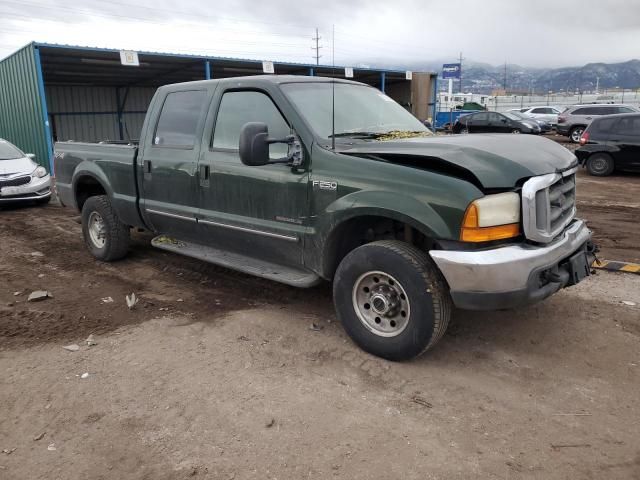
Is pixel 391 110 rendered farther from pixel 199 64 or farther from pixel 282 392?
pixel 199 64

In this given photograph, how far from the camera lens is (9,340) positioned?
421cm

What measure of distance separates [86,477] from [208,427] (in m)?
0.66

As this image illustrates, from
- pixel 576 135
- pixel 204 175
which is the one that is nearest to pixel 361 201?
pixel 204 175

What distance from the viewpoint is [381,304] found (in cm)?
368

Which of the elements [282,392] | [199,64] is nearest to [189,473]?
[282,392]

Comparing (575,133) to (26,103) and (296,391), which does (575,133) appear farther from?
(296,391)

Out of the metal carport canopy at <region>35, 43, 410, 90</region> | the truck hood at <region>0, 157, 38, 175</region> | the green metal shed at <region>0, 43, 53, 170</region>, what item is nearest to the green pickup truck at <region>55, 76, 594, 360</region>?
the truck hood at <region>0, 157, 38, 175</region>

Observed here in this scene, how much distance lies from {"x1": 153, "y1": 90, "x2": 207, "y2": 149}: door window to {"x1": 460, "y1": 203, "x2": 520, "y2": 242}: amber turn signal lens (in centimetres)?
274

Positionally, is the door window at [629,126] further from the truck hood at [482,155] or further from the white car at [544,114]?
the white car at [544,114]

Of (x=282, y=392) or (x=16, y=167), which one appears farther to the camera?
(x=16, y=167)

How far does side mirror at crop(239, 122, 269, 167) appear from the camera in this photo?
12.1 ft

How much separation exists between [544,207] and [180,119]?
3398mm

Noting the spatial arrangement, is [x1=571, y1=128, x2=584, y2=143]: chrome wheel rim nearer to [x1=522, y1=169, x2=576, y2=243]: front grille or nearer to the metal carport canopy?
the metal carport canopy

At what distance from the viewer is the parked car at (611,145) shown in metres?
12.6
